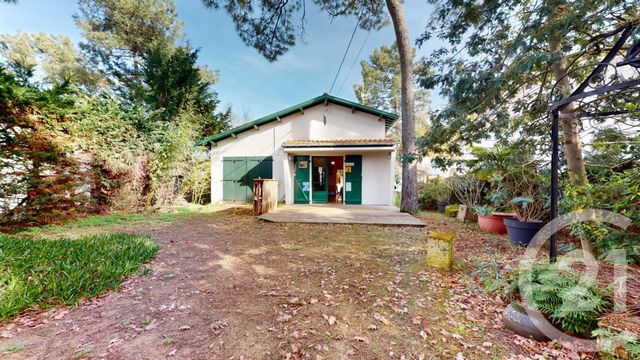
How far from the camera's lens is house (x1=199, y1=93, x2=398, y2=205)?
9477 mm

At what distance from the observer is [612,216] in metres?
2.81

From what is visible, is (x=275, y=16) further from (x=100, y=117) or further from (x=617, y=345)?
(x=617, y=345)

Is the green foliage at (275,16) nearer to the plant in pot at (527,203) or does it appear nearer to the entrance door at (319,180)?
the entrance door at (319,180)

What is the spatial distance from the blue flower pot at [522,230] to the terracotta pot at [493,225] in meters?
1.00

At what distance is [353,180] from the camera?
963 cm

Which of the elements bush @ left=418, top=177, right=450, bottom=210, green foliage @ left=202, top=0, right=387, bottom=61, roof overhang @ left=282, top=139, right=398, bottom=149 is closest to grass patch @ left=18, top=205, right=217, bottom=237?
roof overhang @ left=282, top=139, right=398, bottom=149

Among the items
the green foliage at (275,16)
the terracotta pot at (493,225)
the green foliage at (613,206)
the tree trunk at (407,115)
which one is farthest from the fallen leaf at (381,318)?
the green foliage at (275,16)

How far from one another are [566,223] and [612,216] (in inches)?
22.4

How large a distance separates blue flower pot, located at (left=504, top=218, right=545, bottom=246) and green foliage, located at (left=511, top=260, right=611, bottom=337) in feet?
7.67

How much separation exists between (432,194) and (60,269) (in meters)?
10.2

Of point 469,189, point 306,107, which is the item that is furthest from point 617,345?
point 306,107

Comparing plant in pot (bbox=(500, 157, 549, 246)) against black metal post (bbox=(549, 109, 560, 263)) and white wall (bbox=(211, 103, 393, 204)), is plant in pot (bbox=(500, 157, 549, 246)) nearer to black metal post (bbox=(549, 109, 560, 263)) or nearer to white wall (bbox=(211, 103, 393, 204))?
black metal post (bbox=(549, 109, 560, 263))

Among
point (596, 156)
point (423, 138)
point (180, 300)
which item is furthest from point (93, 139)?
point (596, 156)

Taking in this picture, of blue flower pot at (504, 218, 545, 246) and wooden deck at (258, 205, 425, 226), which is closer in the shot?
blue flower pot at (504, 218, 545, 246)
